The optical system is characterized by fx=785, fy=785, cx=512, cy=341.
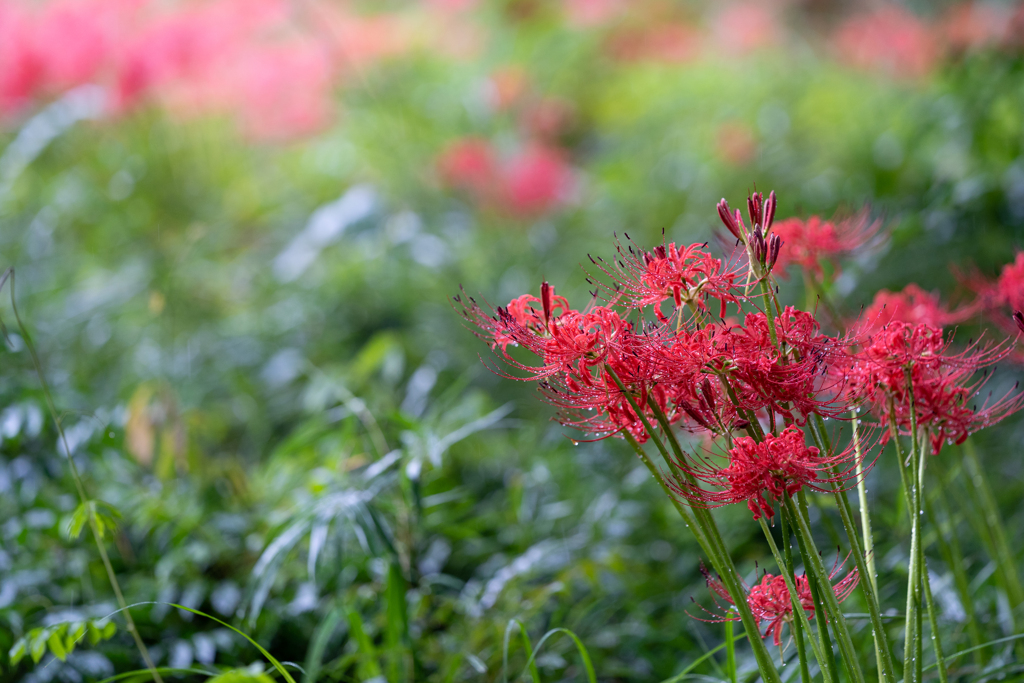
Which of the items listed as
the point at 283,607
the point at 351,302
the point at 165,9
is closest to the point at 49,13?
the point at 165,9

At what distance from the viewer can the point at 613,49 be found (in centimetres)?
356

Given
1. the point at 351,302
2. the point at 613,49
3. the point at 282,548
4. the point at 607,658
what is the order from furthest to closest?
the point at 613,49, the point at 351,302, the point at 607,658, the point at 282,548

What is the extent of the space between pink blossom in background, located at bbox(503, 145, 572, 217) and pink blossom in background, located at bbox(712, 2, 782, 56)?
222 cm

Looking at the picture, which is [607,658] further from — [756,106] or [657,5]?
[657,5]

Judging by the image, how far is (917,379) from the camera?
59 cm

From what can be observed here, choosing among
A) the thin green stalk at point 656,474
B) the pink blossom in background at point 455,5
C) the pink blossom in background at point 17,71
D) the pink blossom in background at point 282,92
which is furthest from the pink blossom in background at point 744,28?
the thin green stalk at point 656,474

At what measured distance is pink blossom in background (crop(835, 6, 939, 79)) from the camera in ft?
10.5

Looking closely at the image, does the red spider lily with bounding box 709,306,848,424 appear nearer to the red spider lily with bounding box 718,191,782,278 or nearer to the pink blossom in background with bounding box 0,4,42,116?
the red spider lily with bounding box 718,191,782,278

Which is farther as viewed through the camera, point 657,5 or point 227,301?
point 657,5

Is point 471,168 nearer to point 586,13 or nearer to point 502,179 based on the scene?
point 502,179

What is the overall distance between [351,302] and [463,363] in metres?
0.35

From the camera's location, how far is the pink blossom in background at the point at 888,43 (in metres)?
3.21

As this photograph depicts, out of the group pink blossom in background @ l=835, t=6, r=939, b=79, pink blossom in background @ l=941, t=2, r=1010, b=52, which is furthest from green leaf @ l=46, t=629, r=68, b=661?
pink blossom in background @ l=835, t=6, r=939, b=79

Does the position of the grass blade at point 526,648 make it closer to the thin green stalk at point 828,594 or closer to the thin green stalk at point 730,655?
the thin green stalk at point 730,655
